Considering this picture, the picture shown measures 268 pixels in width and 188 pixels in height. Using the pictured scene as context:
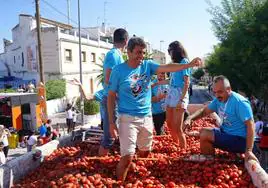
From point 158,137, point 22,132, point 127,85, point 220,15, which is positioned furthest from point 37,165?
point 220,15

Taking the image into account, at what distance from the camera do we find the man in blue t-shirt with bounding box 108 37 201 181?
4.43 meters

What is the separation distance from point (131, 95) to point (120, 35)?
1.21m

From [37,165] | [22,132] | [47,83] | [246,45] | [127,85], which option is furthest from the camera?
[47,83]

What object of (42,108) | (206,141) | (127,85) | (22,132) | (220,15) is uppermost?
(220,15)

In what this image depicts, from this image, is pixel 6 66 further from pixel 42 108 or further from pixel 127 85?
pixel 127 85

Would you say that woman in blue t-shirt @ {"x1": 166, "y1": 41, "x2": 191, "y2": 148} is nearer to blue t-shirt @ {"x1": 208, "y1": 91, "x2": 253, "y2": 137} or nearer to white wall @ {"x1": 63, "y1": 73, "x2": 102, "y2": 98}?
blue t-shirt @ {"x1": 208, "y1": 91, "x2": 253, "y2": 137}

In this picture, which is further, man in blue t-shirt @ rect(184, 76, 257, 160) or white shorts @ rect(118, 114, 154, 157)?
man in blue t-shirt @ rect(184, 76, 257, 160)

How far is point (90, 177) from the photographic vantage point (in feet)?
14.9

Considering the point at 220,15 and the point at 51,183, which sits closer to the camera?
the point at 51,183

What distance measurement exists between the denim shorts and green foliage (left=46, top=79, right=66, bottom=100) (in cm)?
2543

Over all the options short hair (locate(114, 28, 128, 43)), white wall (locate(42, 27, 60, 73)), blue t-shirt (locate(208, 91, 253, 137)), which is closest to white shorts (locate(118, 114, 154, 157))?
blue t-shirt (locate(208, 91, 253, 137))

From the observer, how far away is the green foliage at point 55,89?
29.2 metres

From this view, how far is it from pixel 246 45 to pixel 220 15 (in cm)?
634

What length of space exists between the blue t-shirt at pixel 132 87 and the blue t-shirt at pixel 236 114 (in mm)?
1184
